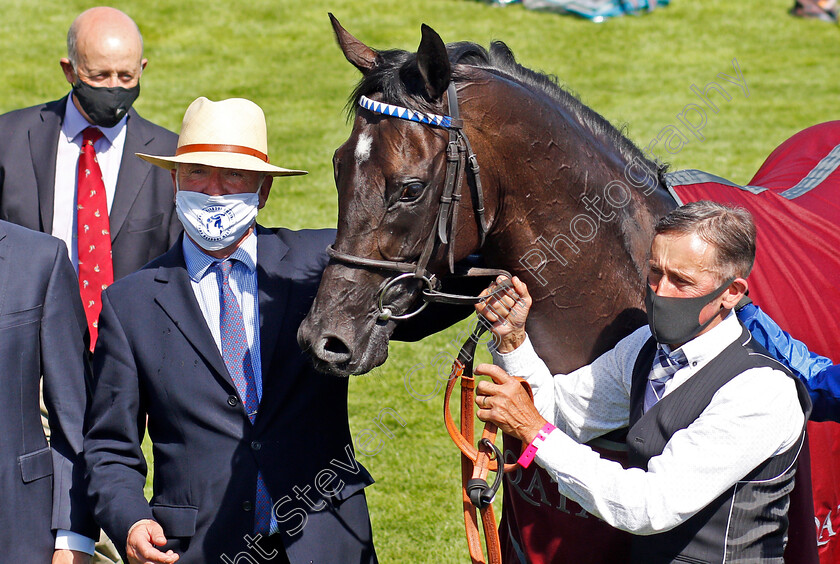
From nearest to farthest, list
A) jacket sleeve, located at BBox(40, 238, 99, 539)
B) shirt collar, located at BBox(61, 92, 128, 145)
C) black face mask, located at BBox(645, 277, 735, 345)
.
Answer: black face mask, located at BBox(645, 277, 735, 345), jacket sleeve, located at BBox(40, 238, 99, 539), shirt collar, located at BBox(61, 92, 128, 145)

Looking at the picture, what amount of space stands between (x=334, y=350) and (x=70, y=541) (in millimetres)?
995

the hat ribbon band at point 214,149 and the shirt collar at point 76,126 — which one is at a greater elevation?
the hat ribbon band at point 214,149

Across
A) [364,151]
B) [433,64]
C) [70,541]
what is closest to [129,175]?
[70,541]

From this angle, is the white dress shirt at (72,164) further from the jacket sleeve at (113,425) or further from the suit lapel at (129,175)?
the jacket sleeve at (113,425)

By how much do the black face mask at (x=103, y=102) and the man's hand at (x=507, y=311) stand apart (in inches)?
96.4

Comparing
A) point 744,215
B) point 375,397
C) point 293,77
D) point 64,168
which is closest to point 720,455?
point 744,215

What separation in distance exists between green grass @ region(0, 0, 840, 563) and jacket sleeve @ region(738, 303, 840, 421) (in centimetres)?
576

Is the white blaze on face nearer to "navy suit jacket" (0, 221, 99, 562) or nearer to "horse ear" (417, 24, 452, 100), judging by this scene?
"horse ear" (417, 24, 452, 100)

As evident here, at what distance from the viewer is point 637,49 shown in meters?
12.2

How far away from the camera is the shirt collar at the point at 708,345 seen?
87.0 inches

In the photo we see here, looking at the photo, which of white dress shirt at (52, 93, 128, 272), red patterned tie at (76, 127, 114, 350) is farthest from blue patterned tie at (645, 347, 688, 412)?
white dress shirt at (52, 93, 128, 272)

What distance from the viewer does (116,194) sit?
4191 mm

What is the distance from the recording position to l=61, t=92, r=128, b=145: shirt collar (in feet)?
14.0

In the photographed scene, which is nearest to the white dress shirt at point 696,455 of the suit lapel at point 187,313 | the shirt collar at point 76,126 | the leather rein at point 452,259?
the leather rein at point 452,259
